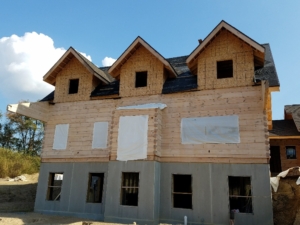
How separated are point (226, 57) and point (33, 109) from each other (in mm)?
11610

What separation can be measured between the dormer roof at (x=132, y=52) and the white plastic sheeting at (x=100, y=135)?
337cm

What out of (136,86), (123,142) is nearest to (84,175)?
(123,142)

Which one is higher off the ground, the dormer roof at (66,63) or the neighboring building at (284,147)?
the dormer roof at (66,63)

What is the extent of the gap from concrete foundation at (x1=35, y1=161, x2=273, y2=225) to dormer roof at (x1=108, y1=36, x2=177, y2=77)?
546 cm

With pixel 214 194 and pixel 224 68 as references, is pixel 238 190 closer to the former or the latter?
pixel 214 194

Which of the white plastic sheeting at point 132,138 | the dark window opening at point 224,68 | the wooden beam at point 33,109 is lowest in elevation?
the white plastic sheeting at point 132,138

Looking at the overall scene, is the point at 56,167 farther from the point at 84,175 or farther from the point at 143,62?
the point at 143,62

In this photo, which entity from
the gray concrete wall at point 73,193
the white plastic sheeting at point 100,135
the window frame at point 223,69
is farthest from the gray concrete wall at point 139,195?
the window frame at point 223,69

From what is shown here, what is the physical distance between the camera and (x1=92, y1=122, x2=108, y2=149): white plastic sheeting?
49.3 ft

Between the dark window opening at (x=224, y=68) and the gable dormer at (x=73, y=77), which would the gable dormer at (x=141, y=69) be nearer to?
the gable dormer at (x=73, y=77)

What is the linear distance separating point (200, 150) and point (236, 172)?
6.36ft

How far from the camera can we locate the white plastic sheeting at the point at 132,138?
1323cm

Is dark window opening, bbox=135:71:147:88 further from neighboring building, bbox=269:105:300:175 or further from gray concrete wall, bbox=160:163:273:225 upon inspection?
neighboring building, bbox=269:105:300:175

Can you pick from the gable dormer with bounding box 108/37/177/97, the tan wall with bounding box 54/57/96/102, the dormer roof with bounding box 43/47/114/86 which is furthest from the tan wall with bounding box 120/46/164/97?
the tan wall with bounding box 54/57/96/102
